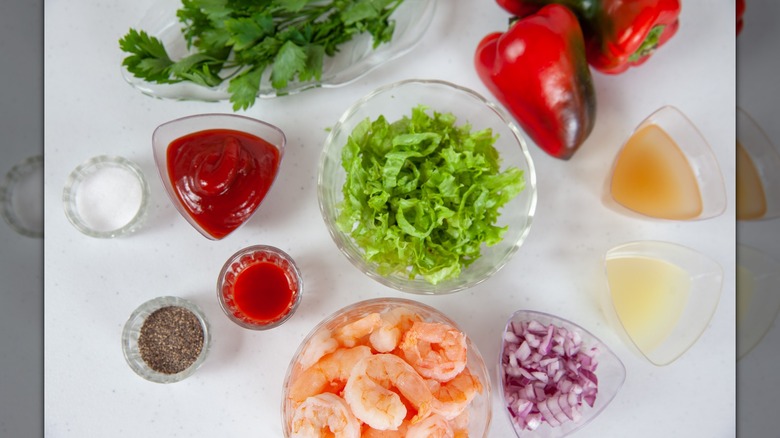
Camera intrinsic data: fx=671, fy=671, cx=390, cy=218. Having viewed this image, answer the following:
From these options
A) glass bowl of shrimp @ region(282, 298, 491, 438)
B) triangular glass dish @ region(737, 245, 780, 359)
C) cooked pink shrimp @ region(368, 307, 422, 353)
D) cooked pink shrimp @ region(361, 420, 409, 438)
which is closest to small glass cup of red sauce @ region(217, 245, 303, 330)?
glass bowl of shrimp @ region(282, 298, 491, 438)

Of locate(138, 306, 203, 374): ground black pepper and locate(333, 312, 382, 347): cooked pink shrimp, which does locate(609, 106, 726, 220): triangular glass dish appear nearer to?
locate(333, 312, 382, 347): cooked pink shrimp

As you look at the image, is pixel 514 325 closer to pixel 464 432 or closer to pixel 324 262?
pixel 464 432

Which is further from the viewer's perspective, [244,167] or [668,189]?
[668,189]

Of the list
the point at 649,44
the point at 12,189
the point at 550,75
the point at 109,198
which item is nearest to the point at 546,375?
the point at 550,75

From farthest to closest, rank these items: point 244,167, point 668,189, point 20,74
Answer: point 668,189 → point 244,167 → point 20,74

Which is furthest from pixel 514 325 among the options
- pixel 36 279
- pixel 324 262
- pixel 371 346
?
pixel 36 279

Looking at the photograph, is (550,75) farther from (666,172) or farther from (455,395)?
(455,395)
